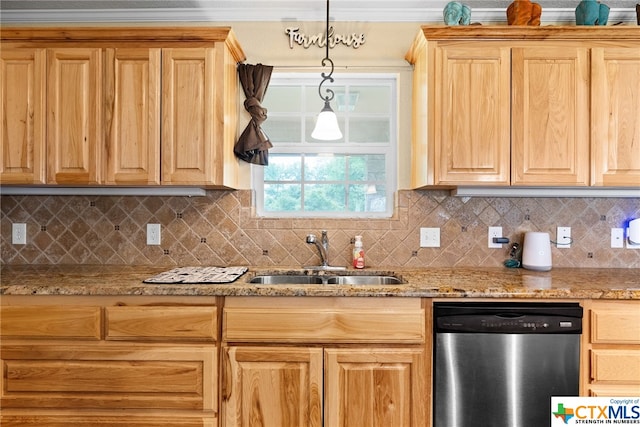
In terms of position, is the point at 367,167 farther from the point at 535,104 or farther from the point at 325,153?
the point at 535,104

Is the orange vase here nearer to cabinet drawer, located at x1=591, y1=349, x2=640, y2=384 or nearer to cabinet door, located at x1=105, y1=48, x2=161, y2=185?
cabinet drawer, located at x1=591, y1=349, x2=640, y2=384

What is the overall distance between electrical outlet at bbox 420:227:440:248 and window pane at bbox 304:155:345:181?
64 centimetres

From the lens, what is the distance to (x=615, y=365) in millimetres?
1673

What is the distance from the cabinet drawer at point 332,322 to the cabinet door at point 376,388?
71 mm

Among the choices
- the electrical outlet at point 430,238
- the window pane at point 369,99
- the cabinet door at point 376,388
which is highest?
the window pane at point 369,99

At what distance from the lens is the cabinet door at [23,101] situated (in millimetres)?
2010

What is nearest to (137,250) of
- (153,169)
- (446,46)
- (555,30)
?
(153,169)

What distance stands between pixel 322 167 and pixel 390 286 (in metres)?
1.02

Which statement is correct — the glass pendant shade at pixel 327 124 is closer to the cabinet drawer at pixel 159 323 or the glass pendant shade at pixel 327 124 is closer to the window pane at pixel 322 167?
the window pane at pixel 322 167

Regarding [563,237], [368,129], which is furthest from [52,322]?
[563,237]

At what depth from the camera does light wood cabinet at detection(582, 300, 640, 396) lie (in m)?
1.67

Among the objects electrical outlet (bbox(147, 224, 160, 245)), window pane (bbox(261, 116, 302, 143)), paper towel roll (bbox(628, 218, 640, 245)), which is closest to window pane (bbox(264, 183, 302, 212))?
window pane (bbox(261, 116, 302, 143))

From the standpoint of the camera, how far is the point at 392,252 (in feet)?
7.74

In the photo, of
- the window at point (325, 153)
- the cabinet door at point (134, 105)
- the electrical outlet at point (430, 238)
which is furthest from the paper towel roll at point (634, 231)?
the cabinet door at point (134, 105)
